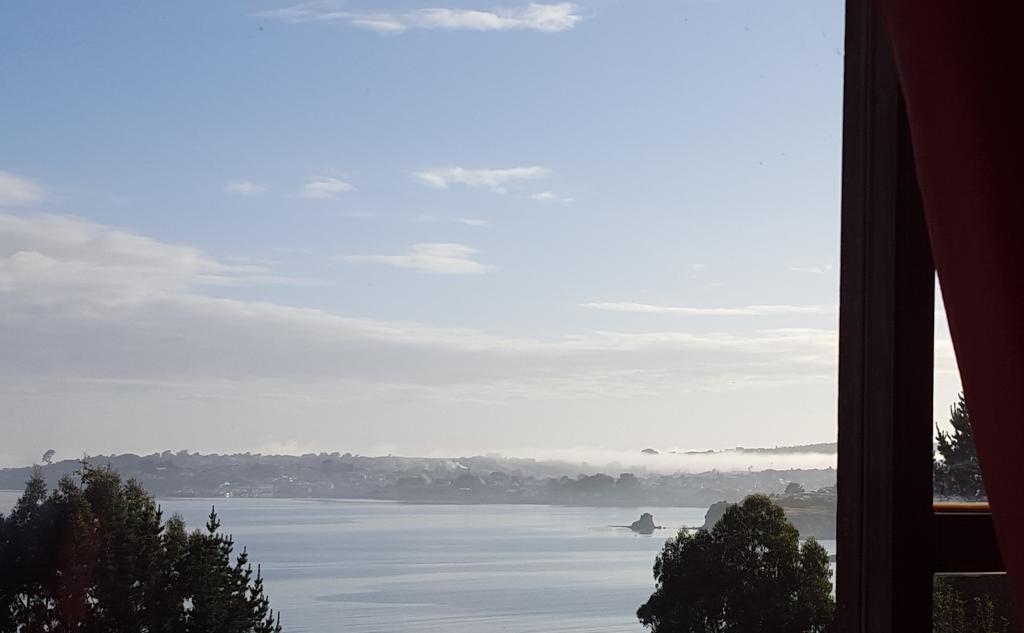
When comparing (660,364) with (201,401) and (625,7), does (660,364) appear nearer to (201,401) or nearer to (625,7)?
(625,7)

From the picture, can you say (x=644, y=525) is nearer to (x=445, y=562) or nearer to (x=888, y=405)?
(x=445, y=562)

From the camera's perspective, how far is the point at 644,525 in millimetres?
1484

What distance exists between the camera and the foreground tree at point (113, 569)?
47.2 inches

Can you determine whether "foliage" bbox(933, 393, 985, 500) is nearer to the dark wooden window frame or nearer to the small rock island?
the dark wooden window frame

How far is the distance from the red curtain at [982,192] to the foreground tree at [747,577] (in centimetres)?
94

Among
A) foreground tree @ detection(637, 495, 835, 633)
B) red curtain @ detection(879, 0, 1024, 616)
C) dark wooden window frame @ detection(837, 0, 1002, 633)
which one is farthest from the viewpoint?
foreground tree @ detection(637, 495, 835, 633)

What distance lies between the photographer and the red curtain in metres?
0.50

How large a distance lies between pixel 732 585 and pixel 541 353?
0.43 metres

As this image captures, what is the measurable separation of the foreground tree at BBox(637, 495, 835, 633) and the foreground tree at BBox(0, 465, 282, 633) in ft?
1.82

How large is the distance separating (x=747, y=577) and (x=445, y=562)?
0.44 metres

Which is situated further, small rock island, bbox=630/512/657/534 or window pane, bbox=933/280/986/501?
small rock island, bbox=630/512/657/534

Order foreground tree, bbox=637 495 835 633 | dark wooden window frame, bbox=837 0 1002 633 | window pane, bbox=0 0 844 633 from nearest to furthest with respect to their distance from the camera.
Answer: dark wooden window frame, bbox=837 0 1002 633 → window pane, bbox=0 0 844 633 → foreground tree, bbox=637 495 835 633

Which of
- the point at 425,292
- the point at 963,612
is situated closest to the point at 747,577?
the point at 963,612

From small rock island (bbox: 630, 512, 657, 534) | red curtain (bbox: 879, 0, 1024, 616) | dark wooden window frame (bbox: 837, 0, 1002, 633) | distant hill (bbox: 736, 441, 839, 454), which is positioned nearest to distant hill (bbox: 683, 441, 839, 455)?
distant hill (bbox: 736, 441, 839, 454)
